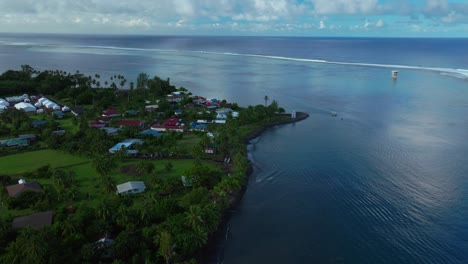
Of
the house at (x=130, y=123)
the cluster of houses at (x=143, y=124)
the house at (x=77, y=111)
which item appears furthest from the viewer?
the house at (x=77, y=111)

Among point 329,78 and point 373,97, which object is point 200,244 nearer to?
point 373,97

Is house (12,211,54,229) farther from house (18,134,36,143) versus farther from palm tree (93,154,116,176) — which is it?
house (18,134,36,143)

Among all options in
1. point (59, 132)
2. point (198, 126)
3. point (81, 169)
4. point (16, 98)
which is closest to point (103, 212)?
point (81, 169)

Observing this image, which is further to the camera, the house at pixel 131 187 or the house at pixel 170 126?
the house at pixel 170 126

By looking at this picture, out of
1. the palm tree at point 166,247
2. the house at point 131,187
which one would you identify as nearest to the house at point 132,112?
the house at point 131,187

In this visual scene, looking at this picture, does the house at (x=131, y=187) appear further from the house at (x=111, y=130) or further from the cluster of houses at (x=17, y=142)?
the cluster of houses at (x=17, y=142)

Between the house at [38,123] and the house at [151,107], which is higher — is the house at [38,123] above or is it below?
below

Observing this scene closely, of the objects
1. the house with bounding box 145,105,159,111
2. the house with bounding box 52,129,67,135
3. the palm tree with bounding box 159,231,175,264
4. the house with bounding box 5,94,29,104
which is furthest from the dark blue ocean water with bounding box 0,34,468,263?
the house with bounding box 5,94,29,104
